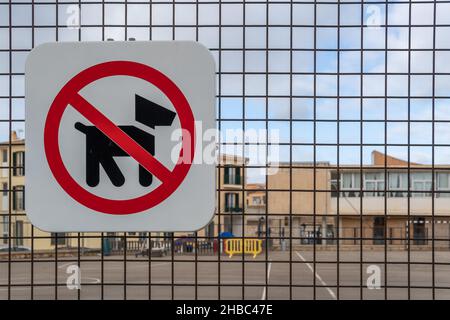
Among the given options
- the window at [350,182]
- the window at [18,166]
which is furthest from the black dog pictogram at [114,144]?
the window at [350,182]

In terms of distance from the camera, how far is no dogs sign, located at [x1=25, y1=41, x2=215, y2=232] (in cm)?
127

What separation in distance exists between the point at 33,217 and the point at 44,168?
12 centimetres

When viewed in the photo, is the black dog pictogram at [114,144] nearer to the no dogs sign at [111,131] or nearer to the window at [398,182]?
the no dogs sign at [111,131]

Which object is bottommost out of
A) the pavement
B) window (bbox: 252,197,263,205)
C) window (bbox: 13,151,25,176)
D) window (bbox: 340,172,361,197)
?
the pavement

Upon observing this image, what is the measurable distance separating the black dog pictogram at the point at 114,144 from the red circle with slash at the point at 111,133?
0.02 meters

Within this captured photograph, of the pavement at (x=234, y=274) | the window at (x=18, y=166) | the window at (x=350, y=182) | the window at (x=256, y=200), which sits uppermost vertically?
the window at (x=18, y=166)

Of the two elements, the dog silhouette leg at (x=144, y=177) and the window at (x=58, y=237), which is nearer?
the dog silhouette leg at (x=144, y=177)

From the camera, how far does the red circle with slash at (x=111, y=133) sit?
1.27m

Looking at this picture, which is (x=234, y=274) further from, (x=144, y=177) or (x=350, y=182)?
(x=144, y=177)

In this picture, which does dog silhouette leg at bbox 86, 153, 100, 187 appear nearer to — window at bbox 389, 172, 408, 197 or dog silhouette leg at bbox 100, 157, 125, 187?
dog silhouette leg at bbox 100, 157, 125, 187

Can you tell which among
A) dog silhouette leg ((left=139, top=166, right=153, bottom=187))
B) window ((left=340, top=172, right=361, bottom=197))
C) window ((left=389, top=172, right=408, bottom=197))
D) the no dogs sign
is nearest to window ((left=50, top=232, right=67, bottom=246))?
the no dogs sign

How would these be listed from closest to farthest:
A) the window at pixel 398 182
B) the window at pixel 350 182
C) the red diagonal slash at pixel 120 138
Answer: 1. the red diagonal slash at pixel 120 138
2. the window at pixel 398 182
3. the window at pixel 350 182

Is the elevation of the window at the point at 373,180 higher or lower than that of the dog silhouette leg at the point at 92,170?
lower
